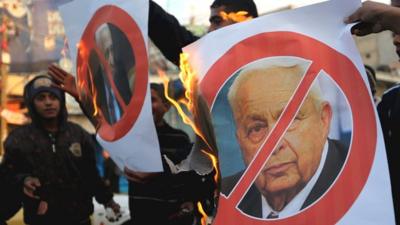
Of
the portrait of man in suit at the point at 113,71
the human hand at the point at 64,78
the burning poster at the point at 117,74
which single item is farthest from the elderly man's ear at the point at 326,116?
the human hand at the point at 64,78

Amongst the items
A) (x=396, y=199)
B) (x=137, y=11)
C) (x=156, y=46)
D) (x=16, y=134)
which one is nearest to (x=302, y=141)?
(x=396, y=199)

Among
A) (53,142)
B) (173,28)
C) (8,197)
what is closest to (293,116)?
(173,28)

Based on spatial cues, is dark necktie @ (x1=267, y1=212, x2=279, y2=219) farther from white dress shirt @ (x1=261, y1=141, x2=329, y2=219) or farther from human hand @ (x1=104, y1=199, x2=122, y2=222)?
human hand @ (x1=104, y1=199, x2=122, y2=222)

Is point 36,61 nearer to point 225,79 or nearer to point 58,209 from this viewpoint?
point 58,209

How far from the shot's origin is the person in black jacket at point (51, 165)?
9.56ft

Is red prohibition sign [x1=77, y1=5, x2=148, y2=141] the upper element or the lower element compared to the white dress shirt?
upper

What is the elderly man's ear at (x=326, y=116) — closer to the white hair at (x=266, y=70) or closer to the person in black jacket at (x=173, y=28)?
the white hair at (x=266, y=70)

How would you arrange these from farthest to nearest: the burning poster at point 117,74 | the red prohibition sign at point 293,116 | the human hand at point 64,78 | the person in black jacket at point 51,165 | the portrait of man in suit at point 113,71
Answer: the person in black jacket at point 51,165 < the human hand at point 64,78 < the portrait of man in suit at point 113,71 < the burning poster at point 117,74 < the red prohibition sign at point 293,116

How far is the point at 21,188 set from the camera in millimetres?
2900

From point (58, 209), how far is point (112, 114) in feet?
4.02

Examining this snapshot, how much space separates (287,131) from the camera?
1368 millimetres

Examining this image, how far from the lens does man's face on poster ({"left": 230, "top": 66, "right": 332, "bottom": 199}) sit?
4.42 feet

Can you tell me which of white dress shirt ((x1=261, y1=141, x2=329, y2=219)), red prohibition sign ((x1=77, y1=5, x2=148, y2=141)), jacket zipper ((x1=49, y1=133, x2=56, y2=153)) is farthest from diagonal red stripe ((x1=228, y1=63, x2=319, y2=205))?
jacket zipper ((x1=49, y1=133, x2=56, y2=153))

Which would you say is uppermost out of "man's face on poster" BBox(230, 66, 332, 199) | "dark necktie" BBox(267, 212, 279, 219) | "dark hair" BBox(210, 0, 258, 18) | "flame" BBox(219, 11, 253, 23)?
"dark hair" BBox(210, 0, 258, 18)
